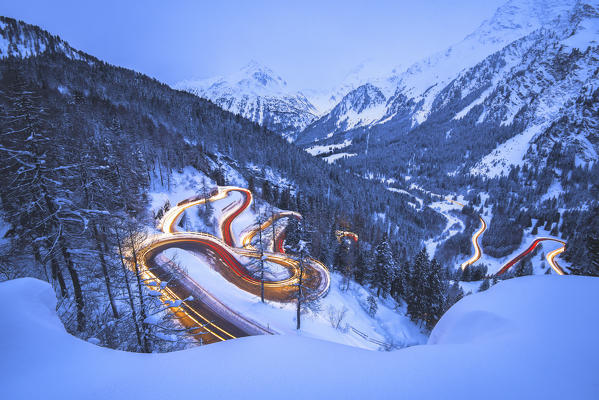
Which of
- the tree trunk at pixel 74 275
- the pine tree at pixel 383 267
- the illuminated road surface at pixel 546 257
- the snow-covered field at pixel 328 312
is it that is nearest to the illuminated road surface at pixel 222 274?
the snow-covered field at pixel 328 312

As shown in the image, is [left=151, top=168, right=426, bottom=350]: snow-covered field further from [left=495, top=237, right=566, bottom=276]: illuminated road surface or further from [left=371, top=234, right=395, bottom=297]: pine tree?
[left=495, top=237, right=566, bottom=276]: illuminated road surface

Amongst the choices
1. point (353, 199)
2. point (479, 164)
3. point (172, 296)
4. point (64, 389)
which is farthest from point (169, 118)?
point (479, 164)

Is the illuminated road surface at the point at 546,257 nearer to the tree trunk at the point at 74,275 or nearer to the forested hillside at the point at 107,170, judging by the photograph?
the forested hillside at the point at 107,170

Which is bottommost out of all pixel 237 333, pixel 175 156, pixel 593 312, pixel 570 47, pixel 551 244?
pixel 551 244

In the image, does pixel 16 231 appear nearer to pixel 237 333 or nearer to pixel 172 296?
pixel 172 296

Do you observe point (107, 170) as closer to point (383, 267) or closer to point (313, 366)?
point (313, 366)

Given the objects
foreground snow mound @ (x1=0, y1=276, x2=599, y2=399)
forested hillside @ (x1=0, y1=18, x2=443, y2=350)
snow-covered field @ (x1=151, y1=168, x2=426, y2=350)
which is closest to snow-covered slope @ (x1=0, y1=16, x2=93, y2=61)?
forested hillside @ (x1=0, y1=18, x2=443, y2=350)
